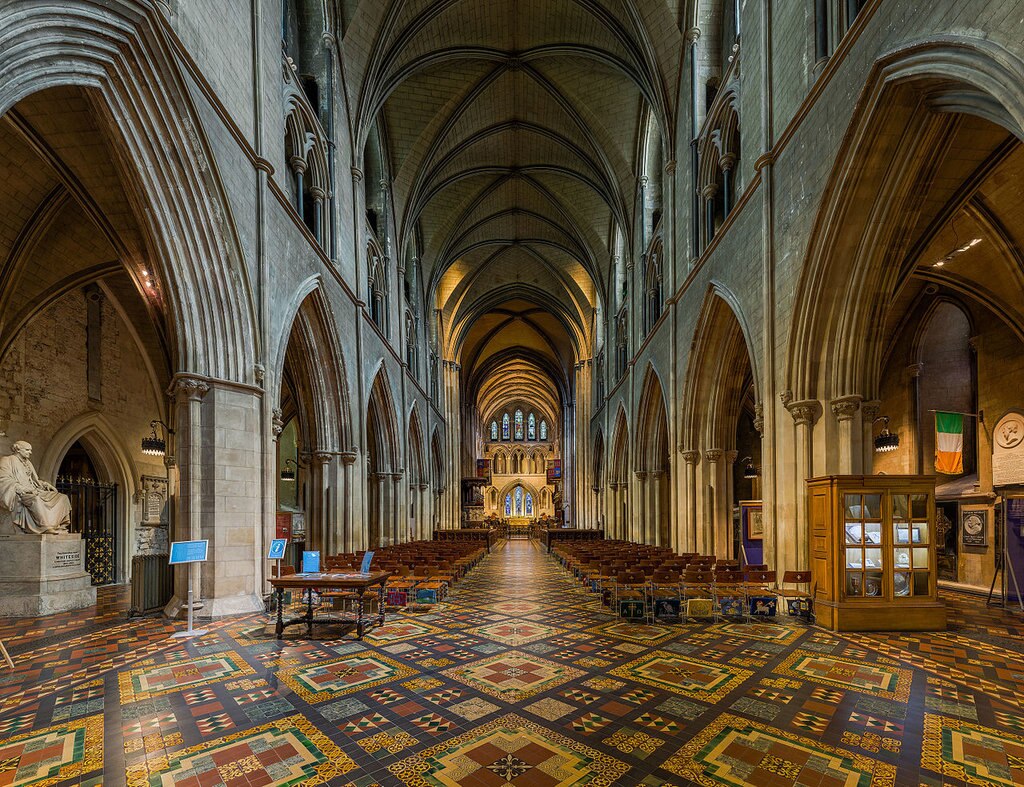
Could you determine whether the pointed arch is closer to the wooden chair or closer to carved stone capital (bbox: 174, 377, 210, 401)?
the wooden chair

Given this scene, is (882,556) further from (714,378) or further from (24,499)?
(24,499)

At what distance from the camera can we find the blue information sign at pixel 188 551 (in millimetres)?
7676

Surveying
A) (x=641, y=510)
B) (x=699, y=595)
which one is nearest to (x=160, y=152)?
(x=699, y=595)

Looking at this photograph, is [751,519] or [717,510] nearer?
[751,519]

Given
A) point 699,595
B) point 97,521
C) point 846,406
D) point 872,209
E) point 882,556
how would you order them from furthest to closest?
point 97,521, point 699,595, point 846,406, point 872,209, point 882,556

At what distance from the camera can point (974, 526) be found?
13180 mm

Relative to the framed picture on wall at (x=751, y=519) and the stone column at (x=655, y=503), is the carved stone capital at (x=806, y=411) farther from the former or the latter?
the stone column at (x=655, y=503)

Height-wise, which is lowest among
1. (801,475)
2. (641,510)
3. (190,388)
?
(641,510)

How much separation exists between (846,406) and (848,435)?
1.51 ft

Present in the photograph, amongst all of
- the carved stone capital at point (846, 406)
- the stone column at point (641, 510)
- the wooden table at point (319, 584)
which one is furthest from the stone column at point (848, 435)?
the stone column at point (641, 510)

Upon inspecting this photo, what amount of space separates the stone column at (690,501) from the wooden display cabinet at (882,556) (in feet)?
25.3

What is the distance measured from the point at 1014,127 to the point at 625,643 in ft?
22.9

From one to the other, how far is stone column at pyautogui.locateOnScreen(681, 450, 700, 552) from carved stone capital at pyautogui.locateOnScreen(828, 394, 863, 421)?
22.2 ft

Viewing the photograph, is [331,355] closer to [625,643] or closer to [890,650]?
[625,643]
